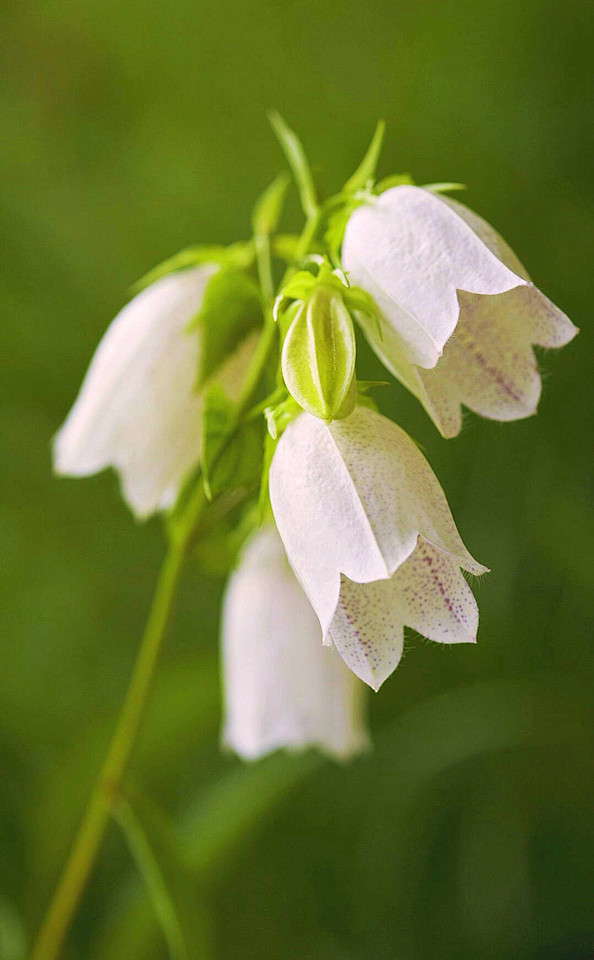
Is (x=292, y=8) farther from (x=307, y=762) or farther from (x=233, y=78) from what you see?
(x=307, y=762)

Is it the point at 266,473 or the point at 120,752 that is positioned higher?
the point at 266,473

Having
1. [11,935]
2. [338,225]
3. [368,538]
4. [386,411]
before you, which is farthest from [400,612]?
[386,411]

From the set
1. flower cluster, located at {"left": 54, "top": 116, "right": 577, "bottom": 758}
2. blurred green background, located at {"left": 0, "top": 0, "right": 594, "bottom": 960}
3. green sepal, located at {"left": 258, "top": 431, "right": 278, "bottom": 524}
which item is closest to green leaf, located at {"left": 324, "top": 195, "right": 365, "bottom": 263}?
flower cluster, located at {"left": 54, "top": 116, "right": 577, "bottom": 758}

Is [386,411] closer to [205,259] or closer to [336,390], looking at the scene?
[205,259]

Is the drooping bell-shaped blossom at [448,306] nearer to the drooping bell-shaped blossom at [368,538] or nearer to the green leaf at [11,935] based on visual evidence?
the drooping bell-shaped blossom at [368,538]

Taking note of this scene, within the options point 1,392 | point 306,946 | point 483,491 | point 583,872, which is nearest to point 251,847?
point 306,946

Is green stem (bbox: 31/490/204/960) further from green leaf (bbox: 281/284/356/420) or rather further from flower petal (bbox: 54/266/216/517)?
green leaf (bbox: 281/284/356/420)
